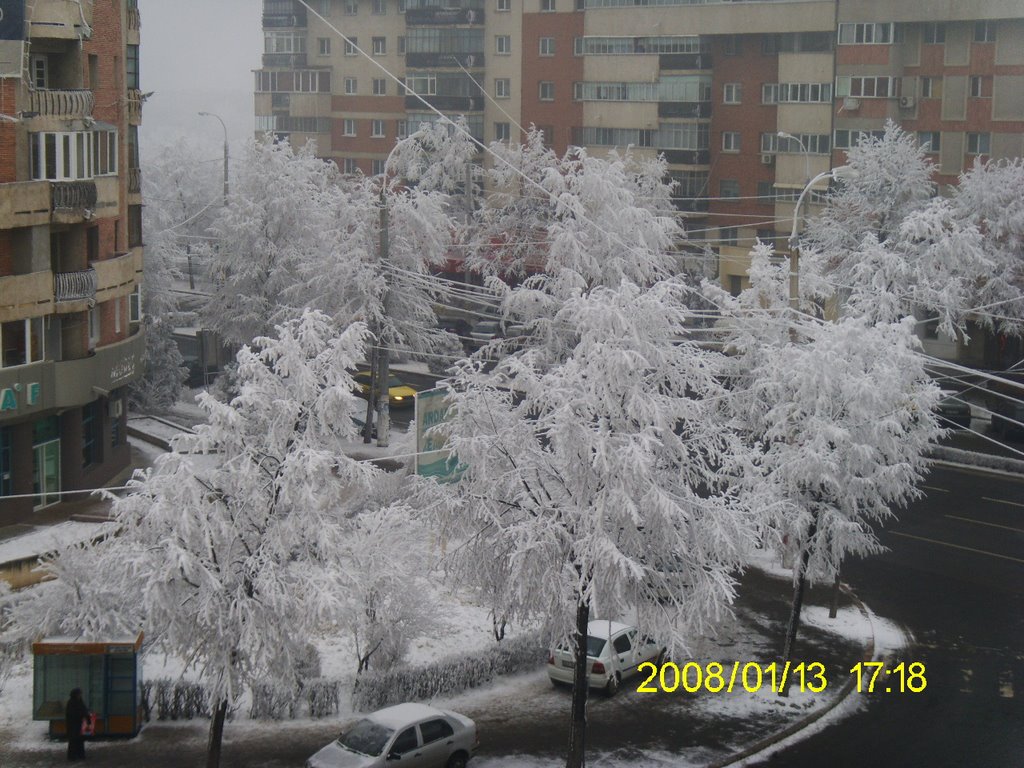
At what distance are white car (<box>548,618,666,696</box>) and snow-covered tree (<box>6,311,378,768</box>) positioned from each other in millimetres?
6256

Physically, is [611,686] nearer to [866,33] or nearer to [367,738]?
[367,738]

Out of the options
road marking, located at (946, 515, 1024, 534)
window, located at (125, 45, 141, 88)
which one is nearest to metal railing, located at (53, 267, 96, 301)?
window, located at (125, 45, 141, 88)

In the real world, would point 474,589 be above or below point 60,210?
below

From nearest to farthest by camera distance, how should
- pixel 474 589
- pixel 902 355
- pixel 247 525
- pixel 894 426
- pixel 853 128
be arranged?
pixel 247 525, pixel 474 589, pixel 894 426, pixel 902 355, pixel 853 128

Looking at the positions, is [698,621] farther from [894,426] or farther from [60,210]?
[60,210]

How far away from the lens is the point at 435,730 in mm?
19672

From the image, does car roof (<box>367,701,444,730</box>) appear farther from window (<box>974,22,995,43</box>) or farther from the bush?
window (<box>974,22,995,43</box>)

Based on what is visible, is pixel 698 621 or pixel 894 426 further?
pixel 894 426

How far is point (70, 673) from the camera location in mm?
20547

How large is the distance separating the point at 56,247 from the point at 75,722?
51.2ft

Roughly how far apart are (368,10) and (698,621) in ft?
220

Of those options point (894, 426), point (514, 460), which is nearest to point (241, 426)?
point (514, 460)

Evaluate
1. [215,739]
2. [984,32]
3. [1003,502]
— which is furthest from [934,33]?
[215,739]

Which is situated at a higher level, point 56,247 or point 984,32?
point 984,32
